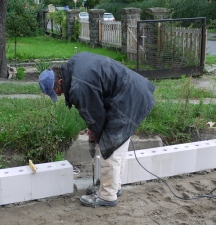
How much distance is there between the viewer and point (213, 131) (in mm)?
5637

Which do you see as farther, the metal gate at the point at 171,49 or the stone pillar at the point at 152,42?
the stone pillar at the point at 152,42

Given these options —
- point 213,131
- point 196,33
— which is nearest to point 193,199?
point 213,131

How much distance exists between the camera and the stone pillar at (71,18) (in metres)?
20.3

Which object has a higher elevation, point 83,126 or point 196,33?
point 196,33

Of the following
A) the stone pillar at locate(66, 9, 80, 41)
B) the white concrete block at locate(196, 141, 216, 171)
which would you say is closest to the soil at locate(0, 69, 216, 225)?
the white concrete block at locate(196, 141, 216, 171)

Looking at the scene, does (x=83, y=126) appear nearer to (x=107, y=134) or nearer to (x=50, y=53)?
(x=107, y=134)

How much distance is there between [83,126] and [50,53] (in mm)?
11461

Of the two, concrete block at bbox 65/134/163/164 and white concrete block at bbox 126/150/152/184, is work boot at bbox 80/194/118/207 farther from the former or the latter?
concrete block at bbox 65/134/163/164

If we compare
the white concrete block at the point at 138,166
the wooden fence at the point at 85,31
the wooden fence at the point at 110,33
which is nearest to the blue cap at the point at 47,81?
the white concrete block at the point at 138,166

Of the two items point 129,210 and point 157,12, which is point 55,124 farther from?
point 157,12

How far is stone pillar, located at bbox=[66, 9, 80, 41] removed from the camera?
2030 cm

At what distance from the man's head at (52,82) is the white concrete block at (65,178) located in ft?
2.77

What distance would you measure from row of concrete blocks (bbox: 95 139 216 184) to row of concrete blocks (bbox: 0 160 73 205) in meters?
0.38

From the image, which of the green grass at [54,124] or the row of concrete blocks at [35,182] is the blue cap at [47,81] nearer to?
the row of concrete blocks at [35,182]
